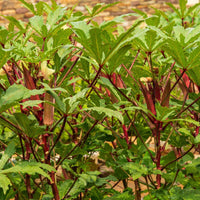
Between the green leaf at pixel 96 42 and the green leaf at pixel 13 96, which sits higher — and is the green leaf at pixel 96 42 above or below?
above

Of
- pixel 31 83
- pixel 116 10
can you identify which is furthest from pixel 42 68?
pixel 116 10

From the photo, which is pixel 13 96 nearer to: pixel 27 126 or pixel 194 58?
pixel 27 126

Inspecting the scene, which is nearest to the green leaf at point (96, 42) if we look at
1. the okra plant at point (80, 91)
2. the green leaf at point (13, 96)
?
the okra plant at point (80, 91)

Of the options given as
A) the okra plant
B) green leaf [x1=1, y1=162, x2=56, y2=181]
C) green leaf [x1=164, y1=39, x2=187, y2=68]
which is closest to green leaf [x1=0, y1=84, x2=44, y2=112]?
the okra plant

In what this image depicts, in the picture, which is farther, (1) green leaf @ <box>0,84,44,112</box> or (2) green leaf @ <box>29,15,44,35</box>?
(2) green leaf @ <box>29,15,44,35</box>

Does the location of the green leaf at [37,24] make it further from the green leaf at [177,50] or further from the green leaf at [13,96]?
the green leaf at [177,50]

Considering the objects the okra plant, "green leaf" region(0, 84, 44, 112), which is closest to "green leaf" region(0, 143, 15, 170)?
the okra plant

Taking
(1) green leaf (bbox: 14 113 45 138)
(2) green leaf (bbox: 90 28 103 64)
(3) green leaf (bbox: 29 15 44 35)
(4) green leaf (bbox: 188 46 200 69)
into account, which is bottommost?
(1) green leaf (bbox: 14 113 45 138)

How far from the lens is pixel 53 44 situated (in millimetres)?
742

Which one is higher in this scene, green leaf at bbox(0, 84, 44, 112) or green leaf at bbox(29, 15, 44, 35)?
green leaf at bbox(29, 15, 44, 35)

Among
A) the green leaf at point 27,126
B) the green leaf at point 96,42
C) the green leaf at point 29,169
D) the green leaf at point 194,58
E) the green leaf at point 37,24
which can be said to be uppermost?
the green leaf at point 37,24

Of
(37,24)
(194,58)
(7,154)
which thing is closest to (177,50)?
(194,58)

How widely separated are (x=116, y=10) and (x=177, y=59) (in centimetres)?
592

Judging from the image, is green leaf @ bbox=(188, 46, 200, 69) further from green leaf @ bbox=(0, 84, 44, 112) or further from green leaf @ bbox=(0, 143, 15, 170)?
green leaf @ bbox=(0, 143, 15, 170)
